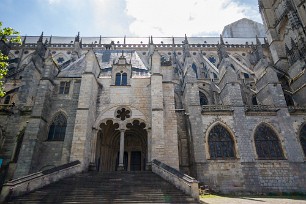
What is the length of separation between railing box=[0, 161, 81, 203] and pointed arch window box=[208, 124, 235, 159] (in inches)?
420

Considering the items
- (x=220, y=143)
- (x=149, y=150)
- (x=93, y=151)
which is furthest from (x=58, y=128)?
(x=220, y=143)

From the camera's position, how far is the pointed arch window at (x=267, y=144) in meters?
17.0

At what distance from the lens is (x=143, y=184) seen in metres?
10.4

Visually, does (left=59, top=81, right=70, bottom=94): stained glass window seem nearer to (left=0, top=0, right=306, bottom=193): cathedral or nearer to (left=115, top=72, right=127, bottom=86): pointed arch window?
(left=0, top=0, right=306, bottom=193): cathedral

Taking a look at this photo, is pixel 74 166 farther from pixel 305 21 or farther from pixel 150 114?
pixel 305 21

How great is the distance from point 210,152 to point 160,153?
5591mm

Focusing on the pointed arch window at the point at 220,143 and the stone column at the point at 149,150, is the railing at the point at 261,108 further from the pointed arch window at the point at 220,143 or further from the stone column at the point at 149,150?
the stone column at the point at 149,150

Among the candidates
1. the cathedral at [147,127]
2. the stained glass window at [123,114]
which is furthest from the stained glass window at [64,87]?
the stained glass window at [123,114]

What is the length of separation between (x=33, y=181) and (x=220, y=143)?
44.4 ft

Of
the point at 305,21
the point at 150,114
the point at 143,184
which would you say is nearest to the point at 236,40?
the point at 305,21

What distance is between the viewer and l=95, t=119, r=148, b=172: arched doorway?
54.3 feet

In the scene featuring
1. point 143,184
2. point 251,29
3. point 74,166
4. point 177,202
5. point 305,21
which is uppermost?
point 251,29

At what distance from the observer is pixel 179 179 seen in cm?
988

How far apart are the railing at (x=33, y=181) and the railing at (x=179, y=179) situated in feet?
16.2
